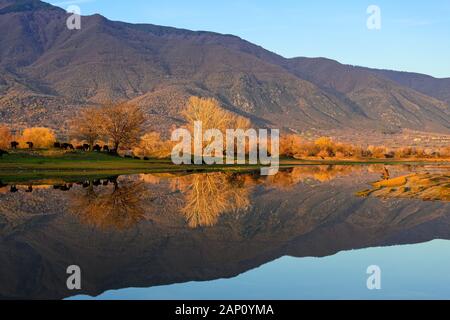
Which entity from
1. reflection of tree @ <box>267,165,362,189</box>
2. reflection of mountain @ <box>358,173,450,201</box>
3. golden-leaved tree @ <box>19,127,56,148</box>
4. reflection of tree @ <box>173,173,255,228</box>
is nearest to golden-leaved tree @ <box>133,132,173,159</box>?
golden-leaved tree @ <box>19,127,56,148</box>

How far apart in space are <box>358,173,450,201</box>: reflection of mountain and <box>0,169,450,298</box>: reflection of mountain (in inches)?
83.6

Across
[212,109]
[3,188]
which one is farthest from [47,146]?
[3,188]

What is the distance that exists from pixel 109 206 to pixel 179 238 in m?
8.30

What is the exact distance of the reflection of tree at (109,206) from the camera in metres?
21.3

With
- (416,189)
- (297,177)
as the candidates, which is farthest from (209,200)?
(297,177)

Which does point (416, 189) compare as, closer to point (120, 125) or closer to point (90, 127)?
point (120, 125)

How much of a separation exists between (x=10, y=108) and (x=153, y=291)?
489 ft

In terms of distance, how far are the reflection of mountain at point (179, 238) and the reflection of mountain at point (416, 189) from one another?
2.12 m

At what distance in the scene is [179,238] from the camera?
1834cm

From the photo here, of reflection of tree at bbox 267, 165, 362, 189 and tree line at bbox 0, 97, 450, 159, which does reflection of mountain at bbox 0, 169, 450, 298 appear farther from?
tree line at bbox 0, 97, 450, 159

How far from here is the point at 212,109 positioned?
77812 millimetres

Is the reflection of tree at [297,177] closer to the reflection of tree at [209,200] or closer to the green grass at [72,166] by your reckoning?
the reflection of tree at [209,200]

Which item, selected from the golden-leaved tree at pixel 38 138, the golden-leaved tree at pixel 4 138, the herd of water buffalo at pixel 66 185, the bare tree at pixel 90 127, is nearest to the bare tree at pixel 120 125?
the bare tree at pixel 90 127
